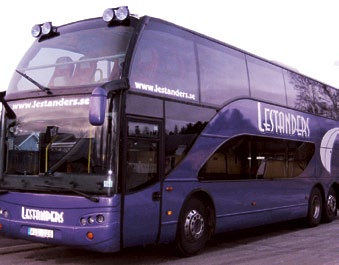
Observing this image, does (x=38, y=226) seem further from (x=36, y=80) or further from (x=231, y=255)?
(x=231, y=255)

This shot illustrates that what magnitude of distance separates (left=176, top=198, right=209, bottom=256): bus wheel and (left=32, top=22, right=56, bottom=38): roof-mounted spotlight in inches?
148

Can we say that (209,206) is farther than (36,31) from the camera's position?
Yes


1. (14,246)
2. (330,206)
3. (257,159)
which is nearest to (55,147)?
(14,246)

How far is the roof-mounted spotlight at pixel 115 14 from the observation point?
730 cm

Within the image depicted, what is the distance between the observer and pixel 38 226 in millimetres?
6891

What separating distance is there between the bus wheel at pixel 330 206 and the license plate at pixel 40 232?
28.7ft

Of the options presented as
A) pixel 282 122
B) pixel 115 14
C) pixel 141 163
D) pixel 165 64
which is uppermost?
pixel 115 14

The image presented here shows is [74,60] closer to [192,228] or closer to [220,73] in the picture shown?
[220,73]

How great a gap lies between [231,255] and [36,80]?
4.45 metres

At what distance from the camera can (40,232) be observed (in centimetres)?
687

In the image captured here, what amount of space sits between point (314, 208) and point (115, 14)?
315 inches

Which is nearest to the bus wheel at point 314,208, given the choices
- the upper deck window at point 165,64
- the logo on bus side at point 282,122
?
the logo on bus side at point 282,122

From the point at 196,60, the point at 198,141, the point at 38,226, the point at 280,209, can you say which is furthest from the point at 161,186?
the point at 280,209

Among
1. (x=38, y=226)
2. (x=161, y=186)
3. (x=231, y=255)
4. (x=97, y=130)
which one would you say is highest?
(x=97, y=130)
